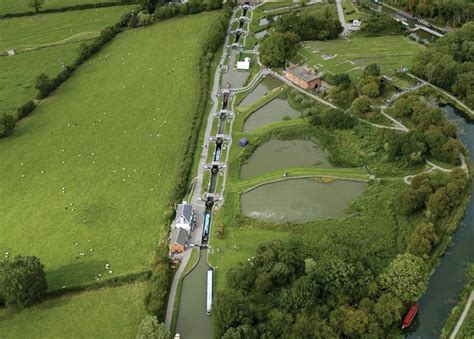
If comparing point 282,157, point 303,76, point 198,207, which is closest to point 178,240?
point 198,207

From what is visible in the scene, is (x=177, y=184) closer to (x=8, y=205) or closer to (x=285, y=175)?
(x=285, y=175)

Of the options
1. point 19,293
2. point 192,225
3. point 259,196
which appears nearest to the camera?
point 19,293

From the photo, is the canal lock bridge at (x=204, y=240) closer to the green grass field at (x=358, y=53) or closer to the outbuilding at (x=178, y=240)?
the outbuilding at (x=178, y=240)

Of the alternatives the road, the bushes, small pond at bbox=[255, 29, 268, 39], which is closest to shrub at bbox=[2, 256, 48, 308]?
the bushes

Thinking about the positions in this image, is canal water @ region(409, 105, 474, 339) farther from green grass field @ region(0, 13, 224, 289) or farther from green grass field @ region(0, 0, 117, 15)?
green grass field @ region(0, 0, 117, 15)

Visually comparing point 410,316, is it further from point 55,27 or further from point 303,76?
point 55,27

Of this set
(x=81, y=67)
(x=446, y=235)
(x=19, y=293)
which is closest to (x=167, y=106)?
(x=81, y=67)
